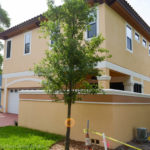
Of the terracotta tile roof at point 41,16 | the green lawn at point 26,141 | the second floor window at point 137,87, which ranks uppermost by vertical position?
the terracotta tile roof at point 41,16

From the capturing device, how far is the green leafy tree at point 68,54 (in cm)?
546

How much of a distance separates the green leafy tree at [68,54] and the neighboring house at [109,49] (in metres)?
3.55

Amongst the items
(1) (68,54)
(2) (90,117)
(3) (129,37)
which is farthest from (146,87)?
(1) (68,54)

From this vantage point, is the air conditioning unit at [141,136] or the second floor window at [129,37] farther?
the second floor window at [129,37]

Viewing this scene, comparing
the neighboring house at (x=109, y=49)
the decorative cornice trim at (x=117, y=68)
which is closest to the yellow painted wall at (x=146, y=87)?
the neighboring house at (x=109, y=49)

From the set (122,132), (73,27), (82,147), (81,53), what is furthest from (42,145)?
(73,27)

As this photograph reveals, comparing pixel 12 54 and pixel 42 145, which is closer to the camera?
pixel 42 145

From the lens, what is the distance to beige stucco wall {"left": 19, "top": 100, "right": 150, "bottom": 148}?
20.5 ft

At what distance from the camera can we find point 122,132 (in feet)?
21.5

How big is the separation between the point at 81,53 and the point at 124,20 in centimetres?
734

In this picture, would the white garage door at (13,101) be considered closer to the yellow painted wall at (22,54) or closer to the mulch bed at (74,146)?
the yellow painted wall at (22,54)

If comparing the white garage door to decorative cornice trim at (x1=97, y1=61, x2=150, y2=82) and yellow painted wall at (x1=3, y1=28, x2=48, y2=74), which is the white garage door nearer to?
yellow painted wall at (x1=3, y1=28, x2=48, y2=74)

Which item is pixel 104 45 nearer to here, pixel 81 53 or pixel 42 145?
pixel 81 53

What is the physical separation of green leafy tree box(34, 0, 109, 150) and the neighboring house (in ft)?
11.6
